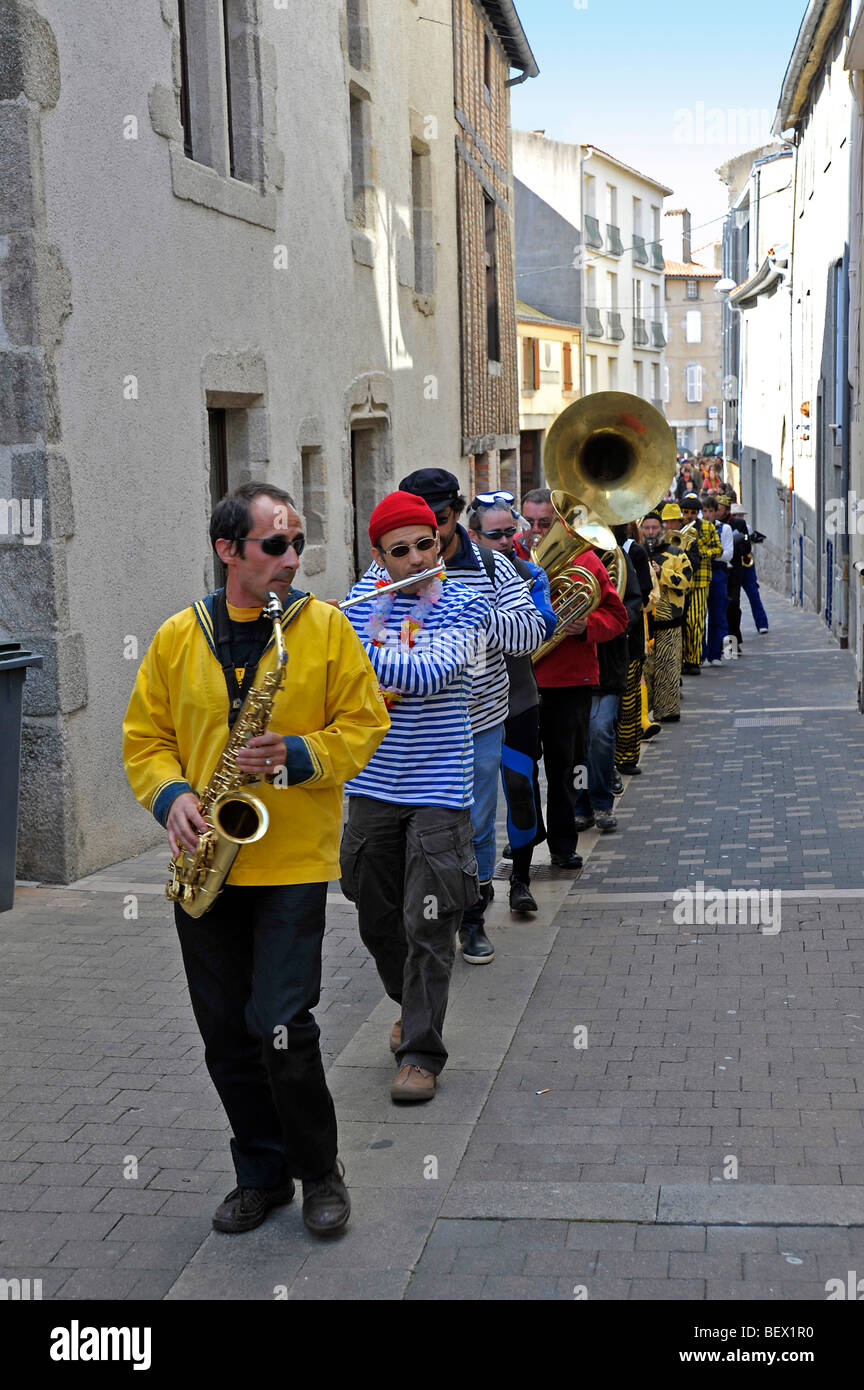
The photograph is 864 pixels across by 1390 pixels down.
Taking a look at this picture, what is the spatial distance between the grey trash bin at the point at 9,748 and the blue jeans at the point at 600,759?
3228mm

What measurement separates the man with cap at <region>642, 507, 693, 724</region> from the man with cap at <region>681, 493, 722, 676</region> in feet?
8.40

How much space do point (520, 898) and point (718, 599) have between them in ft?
34.1

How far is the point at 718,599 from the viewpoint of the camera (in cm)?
1642

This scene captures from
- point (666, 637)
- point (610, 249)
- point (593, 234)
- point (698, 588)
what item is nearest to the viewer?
point (666, 637)

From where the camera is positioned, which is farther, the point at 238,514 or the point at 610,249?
the point at 610,249

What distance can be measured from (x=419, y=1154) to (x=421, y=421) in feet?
38.8

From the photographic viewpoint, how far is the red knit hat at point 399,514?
4.50 m

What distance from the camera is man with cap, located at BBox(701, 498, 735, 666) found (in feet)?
53.1

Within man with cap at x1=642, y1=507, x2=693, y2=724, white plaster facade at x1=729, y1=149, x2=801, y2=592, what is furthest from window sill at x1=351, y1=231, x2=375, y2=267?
white plaster facade at x1=729, y1=149, x2=801, y2=592

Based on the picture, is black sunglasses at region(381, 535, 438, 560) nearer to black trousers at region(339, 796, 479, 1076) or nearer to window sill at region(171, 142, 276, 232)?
black trousers at region(339, 796, 479, 1076)

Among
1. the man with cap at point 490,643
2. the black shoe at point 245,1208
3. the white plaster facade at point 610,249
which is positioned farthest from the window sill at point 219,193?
the white plaster facade at point 610,249

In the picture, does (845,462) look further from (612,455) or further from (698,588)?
(612,455)

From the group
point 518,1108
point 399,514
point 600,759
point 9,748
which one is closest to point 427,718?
point 399,514

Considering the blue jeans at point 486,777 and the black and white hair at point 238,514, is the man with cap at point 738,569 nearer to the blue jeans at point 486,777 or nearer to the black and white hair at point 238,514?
the blue jeans at point 486,777
